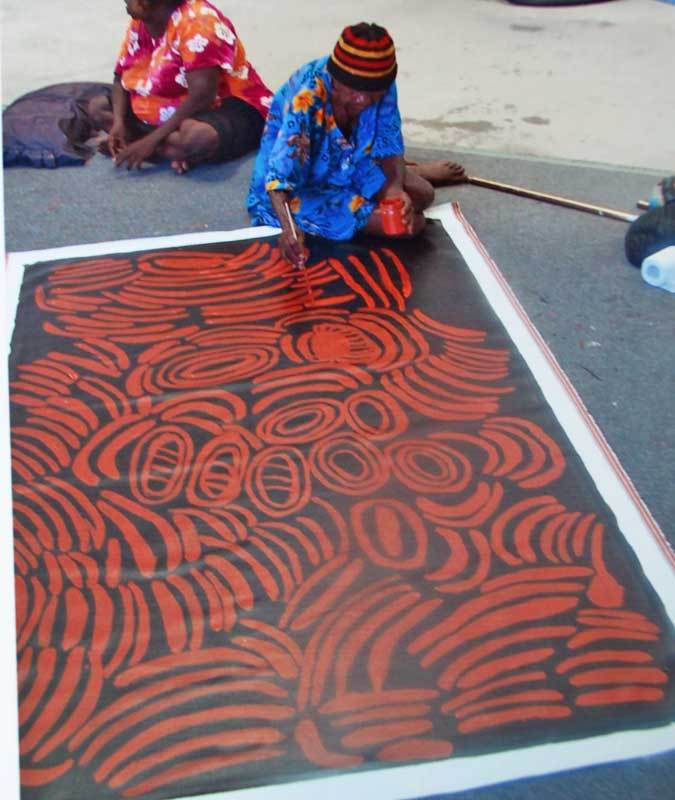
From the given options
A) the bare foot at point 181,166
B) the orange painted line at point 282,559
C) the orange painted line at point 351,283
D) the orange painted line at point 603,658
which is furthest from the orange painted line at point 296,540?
the bare foot at point 181,166

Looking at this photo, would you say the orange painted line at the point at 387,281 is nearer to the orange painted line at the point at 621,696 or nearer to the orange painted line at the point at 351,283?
the orange painted line at the point at 351,283

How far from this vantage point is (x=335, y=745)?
1179mm

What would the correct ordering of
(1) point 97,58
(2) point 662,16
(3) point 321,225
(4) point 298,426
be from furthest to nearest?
(2) point 662,16, (1) point 97,58, (3) point 321,225, (4) point 298,426

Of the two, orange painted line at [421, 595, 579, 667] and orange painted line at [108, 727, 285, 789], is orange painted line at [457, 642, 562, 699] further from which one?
orange painted line at [108, 727, 285, 789]

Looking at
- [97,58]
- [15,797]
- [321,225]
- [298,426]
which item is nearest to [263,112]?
[321,225]

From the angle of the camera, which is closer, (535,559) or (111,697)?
(111,697)

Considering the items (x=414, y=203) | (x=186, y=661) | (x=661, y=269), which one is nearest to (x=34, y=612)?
(x=186, y=661)

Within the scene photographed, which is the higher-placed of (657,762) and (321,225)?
(321,225)

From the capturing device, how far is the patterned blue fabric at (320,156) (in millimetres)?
2055

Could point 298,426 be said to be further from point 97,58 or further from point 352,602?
point 97,58

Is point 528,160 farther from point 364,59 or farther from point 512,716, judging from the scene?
point 512,716

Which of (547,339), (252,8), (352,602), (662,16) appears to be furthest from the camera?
(252,8)

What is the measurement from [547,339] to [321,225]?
2.32 ft

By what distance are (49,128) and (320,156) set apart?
3.79 ft
